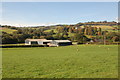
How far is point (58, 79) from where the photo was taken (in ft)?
32.2

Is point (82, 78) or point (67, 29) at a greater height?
point (67, 29)

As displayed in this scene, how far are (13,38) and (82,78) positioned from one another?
93813 millimetres

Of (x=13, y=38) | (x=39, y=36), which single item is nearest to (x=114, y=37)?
(x=39, y=36)

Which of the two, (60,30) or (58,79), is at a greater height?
(60,30)

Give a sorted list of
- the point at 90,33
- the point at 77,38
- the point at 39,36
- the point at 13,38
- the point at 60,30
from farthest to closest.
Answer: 1. the point at 60,30
2. the point at 90,33
3. the point at 39,36
4. the point at 77,38
5. the point at 13,38

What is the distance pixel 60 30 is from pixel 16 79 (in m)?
152

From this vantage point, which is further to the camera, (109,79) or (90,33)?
(90,33)

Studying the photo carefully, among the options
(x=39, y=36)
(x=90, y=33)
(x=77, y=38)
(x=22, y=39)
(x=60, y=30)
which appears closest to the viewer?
(x=22, y=39)

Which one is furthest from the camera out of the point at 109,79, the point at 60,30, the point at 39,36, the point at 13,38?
the point at 60,30

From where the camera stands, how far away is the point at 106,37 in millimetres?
125125

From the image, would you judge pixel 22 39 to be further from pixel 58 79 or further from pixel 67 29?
pixel 58 79

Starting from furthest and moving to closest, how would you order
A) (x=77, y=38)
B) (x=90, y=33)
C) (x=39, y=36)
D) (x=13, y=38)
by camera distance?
(x=90, y=33) → (x=39, y=36) → (x=77, y=38) → (x=13, y=38)

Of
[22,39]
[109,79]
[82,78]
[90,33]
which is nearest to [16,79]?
[82,78]

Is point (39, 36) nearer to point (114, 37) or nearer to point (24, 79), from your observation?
point (114, 37)
